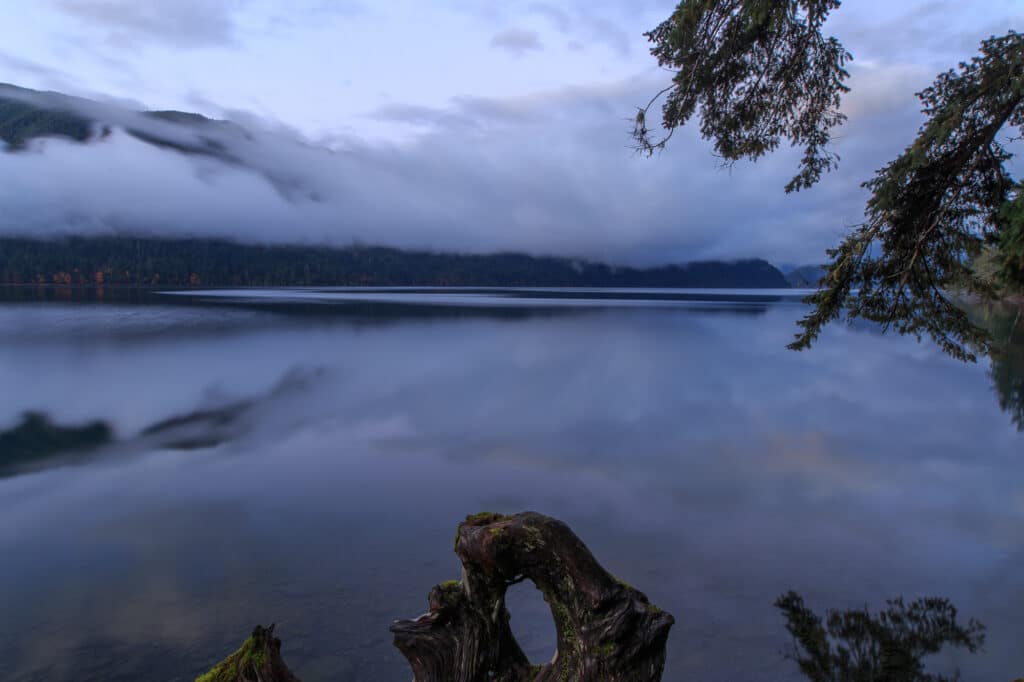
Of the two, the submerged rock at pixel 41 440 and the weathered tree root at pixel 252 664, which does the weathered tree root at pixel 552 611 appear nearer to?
the weathered tree root at pixel 252 664

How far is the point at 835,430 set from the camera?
21.9 meters

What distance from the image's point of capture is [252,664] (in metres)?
4.65

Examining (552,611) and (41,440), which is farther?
(41,440)

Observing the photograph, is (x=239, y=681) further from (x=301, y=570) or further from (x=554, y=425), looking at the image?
(x=554, y=425)

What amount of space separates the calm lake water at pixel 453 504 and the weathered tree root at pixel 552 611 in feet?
8.12

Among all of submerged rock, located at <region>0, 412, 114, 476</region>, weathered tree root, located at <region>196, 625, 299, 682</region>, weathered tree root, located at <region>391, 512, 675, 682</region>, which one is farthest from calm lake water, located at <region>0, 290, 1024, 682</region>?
weathered tree root, located at <region>196, 625, 299, 682</region>

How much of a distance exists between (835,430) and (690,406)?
6.03 m

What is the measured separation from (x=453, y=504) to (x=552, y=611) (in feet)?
28.7

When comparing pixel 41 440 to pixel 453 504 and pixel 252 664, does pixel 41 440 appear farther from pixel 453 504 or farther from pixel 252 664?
pixel 252 664

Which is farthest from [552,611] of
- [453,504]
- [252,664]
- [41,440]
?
[41,440]

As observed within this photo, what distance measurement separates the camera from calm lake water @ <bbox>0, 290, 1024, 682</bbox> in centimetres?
801

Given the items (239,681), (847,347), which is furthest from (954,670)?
(847,347)

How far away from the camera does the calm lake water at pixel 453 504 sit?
315 inches

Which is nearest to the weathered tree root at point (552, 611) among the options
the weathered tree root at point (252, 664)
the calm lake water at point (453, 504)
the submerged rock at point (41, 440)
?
the weathered tree root at point (252, 664)
